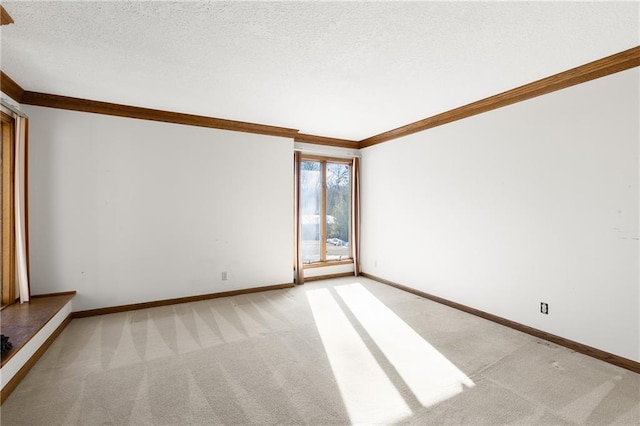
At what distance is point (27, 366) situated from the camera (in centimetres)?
250

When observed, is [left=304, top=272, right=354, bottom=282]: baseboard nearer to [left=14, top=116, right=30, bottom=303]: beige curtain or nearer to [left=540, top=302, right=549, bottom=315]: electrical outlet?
[left=540, top=302, right=549, bottom=315]: electrical outlet

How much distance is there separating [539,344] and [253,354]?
8.90 feet

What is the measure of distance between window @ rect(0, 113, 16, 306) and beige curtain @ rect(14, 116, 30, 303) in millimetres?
62

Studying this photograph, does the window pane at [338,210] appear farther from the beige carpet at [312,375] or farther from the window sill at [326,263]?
the beige carpet at [312,375]

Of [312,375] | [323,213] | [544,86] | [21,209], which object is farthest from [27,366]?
[544,86]

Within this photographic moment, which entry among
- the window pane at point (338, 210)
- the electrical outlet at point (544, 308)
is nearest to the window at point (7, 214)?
the window pane at point (338, 210)

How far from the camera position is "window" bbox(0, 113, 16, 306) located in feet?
10.7

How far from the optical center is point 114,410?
2041 millimetres

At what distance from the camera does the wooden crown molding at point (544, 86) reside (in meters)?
2.55

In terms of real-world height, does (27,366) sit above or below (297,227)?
below

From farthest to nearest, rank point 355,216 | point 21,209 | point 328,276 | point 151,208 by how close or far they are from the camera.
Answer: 1. point 355,216
2. point 328,276
3. point 151,208
4. point 21,209

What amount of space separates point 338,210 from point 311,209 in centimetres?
58

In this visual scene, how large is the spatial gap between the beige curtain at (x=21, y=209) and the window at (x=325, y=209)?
137 inches

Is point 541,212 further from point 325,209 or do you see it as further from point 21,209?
point 21,209
